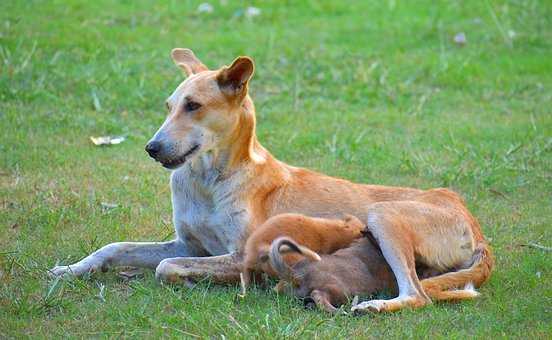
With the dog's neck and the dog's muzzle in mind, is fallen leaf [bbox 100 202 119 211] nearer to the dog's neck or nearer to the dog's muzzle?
the dog's neck

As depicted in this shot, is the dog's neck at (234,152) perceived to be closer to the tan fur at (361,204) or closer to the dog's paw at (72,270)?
the tan fur at (361,204)

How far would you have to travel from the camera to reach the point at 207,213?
6863mm

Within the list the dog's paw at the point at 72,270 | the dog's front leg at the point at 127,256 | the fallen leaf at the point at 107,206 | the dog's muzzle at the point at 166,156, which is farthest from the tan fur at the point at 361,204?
the fallen leaf at the point at 107,206

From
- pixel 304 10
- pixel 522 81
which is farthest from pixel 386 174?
pixel 304 10

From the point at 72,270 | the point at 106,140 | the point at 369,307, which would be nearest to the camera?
the point at 369,307

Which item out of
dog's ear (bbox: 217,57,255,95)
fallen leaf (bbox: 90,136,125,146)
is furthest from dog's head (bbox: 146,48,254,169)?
fallen leaf (bbox: 90,136,125,146)

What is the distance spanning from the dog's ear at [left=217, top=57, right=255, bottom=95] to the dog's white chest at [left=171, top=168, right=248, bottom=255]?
0.58m

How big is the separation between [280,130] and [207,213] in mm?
3744

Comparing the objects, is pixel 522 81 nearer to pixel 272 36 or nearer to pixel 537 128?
pixel 537 128

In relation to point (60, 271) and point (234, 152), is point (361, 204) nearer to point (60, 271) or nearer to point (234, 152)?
point (234, 152)

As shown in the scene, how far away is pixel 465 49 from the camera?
527 inches

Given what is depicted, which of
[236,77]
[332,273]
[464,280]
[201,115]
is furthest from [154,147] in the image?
[464,280]

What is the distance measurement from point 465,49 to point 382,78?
184 cm

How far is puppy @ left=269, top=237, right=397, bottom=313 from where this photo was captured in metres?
6.02
